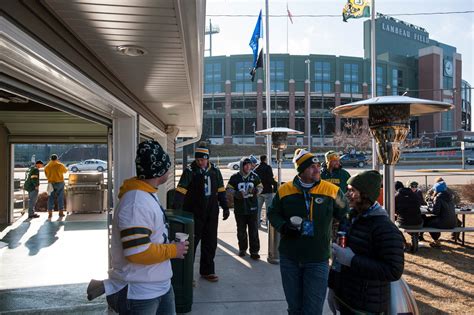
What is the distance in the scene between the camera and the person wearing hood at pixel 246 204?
6645 mm

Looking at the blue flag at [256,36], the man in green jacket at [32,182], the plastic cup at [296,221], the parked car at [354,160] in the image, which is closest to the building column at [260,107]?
the parked car at [354,160]

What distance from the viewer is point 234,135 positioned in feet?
210

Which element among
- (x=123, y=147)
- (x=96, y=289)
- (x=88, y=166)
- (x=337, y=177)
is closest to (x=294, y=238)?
(x=96, y=289)

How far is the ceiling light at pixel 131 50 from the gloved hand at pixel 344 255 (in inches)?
84.6

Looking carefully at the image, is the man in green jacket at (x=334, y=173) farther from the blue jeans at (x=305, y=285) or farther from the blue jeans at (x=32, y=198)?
the blue jeans at (x=32, y=198)

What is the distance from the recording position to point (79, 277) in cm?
561

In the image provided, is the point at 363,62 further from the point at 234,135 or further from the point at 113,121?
the point at 113,121

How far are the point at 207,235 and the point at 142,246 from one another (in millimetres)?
3200

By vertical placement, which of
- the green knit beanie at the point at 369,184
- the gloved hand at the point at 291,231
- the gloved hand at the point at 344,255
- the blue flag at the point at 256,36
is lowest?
the gloved hand at the point at 344,255

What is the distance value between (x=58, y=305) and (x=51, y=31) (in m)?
3.34

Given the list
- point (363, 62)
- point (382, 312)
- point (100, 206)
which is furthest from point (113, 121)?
point (363, 62)

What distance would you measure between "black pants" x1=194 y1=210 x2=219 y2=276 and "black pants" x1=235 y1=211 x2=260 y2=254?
4.32 ft

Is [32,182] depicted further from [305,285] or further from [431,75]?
[431,75]

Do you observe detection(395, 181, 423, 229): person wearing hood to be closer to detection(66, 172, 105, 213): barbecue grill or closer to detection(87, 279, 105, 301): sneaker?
detection(87, 279, 105, 301): sneaker
